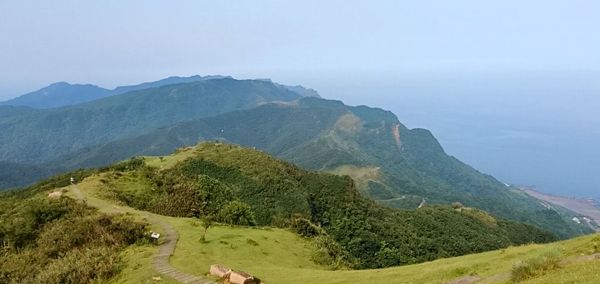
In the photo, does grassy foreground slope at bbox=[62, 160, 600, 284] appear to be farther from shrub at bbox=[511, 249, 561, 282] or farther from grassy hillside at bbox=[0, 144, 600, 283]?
shrub at bbox=[511, 249, 561, 282]

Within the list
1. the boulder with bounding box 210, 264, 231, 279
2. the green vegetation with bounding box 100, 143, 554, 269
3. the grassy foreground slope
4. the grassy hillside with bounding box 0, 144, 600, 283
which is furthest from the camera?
the green vegetation with bounding box 100, 143, 554, 269

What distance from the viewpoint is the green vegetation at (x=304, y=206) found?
50062 millimetres

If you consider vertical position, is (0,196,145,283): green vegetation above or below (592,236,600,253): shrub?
below

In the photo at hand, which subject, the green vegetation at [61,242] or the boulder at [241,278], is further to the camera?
the green vegetation at [61,242]

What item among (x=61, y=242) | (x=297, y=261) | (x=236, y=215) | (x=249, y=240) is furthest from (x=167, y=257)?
(x=236, y=215)

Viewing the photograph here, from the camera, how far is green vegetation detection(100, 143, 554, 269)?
5006 centimetres

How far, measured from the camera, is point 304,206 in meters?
72.6

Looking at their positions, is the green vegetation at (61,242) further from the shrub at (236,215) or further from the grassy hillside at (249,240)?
the shrub at (236,215)

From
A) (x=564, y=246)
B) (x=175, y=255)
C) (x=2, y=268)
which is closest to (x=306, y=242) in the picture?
(x=175, y=255)

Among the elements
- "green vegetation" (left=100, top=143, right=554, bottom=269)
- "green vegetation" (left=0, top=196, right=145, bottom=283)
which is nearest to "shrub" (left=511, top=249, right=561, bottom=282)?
"green vegetation" (left=0, top=196, right=145, bottom=283)

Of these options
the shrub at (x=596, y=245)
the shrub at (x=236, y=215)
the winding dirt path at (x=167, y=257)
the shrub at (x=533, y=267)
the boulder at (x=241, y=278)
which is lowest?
the shrub at (x=236, y=215)

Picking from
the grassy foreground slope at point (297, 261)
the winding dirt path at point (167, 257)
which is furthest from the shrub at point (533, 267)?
the winding dirt path at point (167, 257)

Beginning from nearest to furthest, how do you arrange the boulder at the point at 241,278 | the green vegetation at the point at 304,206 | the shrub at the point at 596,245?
the shrub at the point at 596,245
the boulder at the point at 241,278
the green vegetation at the point at 304,206

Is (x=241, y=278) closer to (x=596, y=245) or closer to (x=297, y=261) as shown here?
(x=297, y=261)
